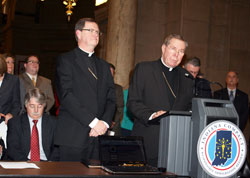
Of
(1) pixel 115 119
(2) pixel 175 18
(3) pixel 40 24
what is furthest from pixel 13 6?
(1) pixel 115 119

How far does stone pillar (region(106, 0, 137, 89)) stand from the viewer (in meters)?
9.15

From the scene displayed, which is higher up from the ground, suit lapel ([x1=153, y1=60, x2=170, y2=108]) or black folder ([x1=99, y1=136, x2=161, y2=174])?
suit lapel ([x1=153, y1=60, x2=170, y2=108])

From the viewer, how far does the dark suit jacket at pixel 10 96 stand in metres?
5.64

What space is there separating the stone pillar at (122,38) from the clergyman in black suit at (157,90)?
485cm

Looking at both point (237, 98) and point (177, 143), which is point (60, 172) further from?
point (237, 98)

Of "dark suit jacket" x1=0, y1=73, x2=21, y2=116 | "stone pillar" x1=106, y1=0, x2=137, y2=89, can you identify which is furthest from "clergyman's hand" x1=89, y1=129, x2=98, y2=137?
"stone pillar" x1=106, y1=0, x2=137, y2=89

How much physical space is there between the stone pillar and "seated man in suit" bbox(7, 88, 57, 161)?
4.11 meters

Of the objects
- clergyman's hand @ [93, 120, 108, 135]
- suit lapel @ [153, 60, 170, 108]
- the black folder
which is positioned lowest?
the black folder

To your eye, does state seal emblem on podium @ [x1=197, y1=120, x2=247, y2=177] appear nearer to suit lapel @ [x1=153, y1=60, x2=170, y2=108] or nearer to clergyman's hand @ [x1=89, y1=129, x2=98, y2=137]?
suit lapel @ [x1=153, y1=60, x2=170, y2=108]

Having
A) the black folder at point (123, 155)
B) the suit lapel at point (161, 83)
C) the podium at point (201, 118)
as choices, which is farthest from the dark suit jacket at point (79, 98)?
the podium at point (201, 118)

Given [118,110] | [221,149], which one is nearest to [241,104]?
[118,110]

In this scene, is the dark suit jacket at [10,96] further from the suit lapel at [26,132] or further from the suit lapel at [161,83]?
the suit lapel at [161,83]

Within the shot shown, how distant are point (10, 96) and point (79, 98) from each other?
74.4 inches

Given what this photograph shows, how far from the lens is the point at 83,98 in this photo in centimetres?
417
